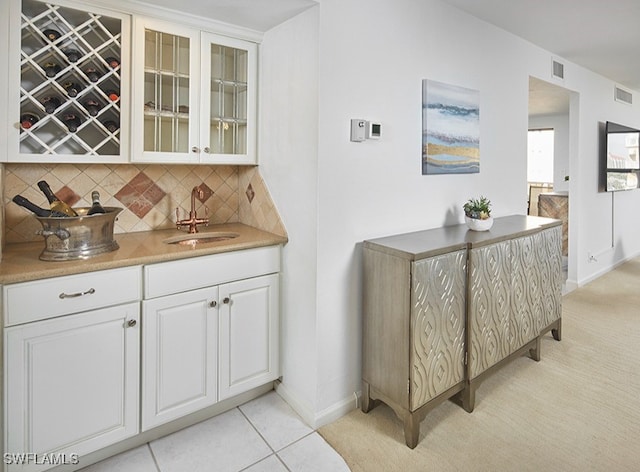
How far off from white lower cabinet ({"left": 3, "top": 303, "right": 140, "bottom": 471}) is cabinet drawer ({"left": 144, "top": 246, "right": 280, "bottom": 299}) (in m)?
0.16

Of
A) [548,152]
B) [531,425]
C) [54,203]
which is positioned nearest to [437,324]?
[531,425]

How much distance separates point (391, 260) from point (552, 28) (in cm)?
251

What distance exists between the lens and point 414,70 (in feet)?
8.29

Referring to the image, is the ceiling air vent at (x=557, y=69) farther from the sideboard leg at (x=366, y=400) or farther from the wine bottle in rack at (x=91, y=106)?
the wine bottle in rack at (x=91, y=106)

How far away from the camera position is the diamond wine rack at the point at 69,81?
1921mm

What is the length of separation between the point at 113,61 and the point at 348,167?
1.35 m

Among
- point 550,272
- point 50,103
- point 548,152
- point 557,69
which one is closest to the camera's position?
point 50,103

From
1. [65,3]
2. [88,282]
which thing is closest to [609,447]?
[88,282]

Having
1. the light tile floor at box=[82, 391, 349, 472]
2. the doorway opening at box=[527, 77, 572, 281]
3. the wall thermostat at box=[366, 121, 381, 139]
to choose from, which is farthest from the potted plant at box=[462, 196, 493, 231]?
the doorway opening at box=[527, 77, 572, 281]

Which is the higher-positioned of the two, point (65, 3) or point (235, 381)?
point (65, 3)

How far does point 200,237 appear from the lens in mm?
2539

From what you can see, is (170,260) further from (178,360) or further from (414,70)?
(414,70)

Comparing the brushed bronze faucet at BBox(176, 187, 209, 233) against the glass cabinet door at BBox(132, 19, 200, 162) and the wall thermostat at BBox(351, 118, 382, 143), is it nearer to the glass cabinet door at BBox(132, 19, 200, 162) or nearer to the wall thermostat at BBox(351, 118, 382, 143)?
the glass cabinet door at BBox(132, 19, 200, 162)

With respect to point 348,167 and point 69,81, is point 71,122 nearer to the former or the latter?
point 69,81
